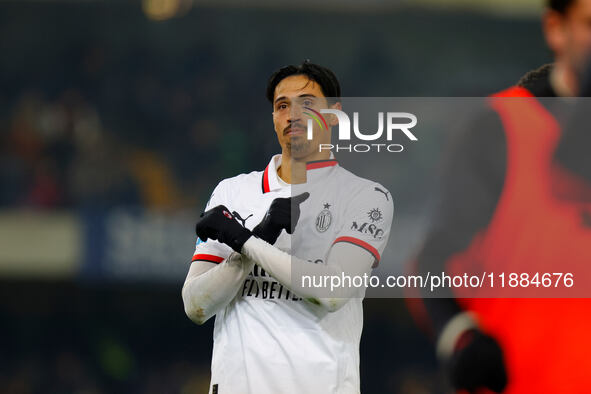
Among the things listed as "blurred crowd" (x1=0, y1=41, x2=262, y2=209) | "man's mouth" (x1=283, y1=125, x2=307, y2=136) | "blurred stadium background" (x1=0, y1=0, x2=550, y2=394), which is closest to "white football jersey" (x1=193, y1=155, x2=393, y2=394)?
"man's mouth" (x1=283, y1=125, x2=307, y2=136)

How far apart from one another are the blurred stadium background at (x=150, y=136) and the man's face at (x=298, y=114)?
7334 millimetres

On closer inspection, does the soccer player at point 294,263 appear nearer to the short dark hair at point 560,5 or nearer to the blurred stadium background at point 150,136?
the short dark hair at point 560,5

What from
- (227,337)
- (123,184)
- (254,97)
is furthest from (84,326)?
(227,337)

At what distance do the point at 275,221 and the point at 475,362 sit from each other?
1.01 meters

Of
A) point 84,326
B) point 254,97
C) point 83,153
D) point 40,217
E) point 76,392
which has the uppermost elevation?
point 254,97

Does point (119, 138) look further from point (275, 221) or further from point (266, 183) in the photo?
point (275, 221)

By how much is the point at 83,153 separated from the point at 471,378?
10.2 m

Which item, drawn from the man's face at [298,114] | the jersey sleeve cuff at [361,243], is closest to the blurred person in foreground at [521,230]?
the jersey sleeve cuff at [361,243]

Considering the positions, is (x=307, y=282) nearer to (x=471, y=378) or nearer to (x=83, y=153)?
(x=471, y=378)

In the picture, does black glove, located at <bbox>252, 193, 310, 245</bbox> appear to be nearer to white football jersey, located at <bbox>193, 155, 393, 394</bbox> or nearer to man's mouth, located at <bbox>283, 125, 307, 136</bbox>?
white football jersey, located at <bbox>193, 155, 393, 394</bbox>

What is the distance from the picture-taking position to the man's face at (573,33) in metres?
1.75

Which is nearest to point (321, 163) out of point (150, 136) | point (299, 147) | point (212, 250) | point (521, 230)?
point (299, 147)

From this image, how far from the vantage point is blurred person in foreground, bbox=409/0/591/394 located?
5.83 ft

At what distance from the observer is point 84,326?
39.7 ft
